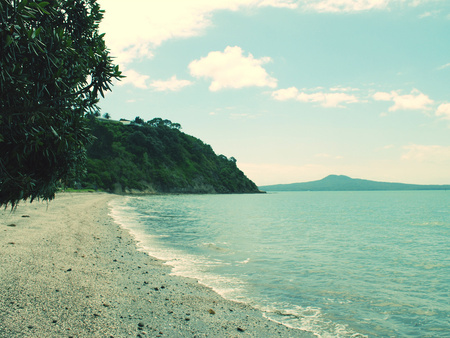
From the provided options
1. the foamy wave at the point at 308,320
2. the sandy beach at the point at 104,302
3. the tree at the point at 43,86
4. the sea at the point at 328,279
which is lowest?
the sea at the point at 328,279

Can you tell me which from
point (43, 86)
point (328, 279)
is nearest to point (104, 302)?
point (43, 86)

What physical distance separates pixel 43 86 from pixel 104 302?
5.17 meters

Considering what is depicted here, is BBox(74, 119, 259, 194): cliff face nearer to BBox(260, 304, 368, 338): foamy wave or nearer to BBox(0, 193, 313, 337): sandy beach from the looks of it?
BBox(0, 193, 313, 337): sandy beach

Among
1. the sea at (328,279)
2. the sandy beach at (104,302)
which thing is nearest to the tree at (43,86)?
the sandy beach at (104,302)

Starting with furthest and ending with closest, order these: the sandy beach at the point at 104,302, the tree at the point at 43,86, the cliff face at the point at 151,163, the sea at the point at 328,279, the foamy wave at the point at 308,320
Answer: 1. the cliff face at the point at 151,163
2. the sea at the point at 328,279
3. the foamy wave at the point at 308,320
4. the sandy beach at the point at 104,302
5. the tree at the point at 43,86

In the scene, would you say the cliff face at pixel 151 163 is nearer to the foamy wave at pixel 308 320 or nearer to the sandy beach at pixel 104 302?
Result: the sandy beach at pixel 104 302

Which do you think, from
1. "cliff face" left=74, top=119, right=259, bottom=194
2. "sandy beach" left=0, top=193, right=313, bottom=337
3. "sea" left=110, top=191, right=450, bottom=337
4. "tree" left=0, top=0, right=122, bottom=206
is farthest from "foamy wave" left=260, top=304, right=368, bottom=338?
"cliff face" left=74, top=119, right=259, bottom=194

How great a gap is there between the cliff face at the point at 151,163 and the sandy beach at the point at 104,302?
9184cm

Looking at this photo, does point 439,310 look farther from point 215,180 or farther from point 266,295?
point 215,180

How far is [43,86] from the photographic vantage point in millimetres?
6480

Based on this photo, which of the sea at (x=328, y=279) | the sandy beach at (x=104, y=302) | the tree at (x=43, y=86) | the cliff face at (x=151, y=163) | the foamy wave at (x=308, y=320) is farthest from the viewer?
the cliff face at (x=151, y=163)

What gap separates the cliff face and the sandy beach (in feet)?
301

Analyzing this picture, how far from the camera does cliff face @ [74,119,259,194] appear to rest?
4513 inches

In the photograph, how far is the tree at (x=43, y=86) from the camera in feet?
18.3
